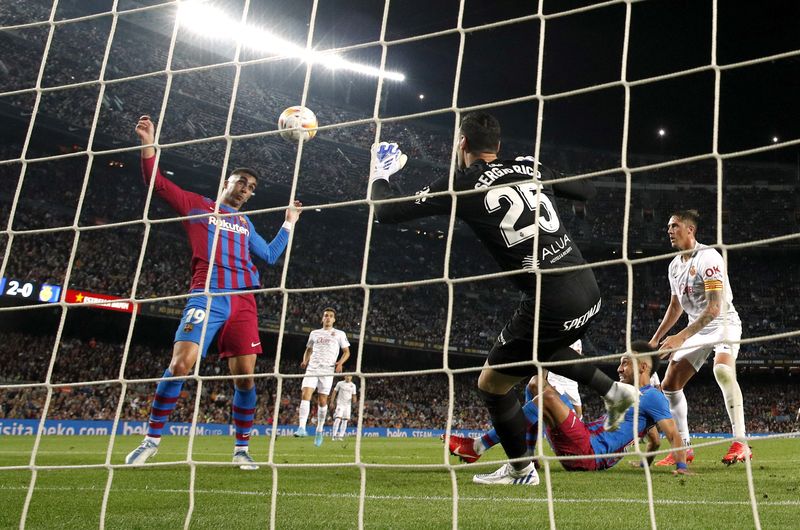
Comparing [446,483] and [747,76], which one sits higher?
[747,76]

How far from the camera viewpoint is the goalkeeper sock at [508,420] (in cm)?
419

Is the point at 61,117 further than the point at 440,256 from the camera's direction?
No

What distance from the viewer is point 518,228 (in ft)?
12.2

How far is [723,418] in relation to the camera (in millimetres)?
27688

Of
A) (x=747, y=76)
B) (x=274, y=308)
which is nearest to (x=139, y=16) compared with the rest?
(x=274, y=308)

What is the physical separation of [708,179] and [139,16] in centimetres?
2383

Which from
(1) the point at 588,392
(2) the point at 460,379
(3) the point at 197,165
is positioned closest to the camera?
(3) the point at 197,165

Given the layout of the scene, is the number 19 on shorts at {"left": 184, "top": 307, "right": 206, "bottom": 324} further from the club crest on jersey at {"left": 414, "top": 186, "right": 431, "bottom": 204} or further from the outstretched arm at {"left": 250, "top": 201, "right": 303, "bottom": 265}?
the club crest on jersey at {"left": 414, "top": 186, "right": 431, "bottom": 204}

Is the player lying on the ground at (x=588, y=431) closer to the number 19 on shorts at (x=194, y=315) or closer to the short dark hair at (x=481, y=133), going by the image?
the short dark hair at (x=481, y=133)

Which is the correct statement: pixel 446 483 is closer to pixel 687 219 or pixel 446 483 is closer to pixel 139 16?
pixel 687 219

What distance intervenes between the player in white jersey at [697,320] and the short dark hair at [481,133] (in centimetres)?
207

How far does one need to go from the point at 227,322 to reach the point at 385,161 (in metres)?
2.28

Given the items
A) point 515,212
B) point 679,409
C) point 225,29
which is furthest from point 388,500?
point 225,29

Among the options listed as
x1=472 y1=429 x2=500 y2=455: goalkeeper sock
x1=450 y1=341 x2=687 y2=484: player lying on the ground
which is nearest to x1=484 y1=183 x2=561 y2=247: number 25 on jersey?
x1=450 y1=341 x2=687 y2=484: player lying on the ground
